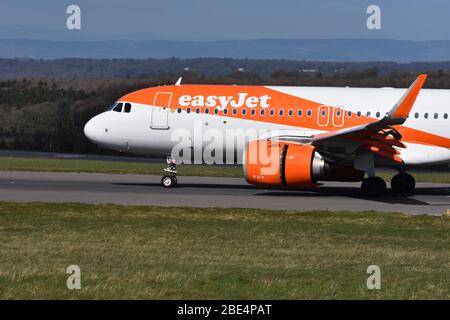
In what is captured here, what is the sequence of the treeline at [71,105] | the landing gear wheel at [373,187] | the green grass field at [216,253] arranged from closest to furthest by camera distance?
1. the green grass field at [216,253]
2. the landing gear wheel at [373,187]
3. the treeline at [71,105]

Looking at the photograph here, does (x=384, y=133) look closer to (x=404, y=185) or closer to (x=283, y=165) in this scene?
(x=404, y=185)

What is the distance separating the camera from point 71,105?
85500 millimetres

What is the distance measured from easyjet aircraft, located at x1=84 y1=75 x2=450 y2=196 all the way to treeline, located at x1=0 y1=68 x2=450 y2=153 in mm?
26761

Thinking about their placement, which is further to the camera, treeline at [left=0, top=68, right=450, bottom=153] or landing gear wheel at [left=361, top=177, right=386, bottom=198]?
treeline at [left=0, top=68, right=450, bottom=153]

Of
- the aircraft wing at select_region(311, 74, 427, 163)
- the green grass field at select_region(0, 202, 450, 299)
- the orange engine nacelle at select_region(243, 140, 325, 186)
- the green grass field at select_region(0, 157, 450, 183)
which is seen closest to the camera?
the green grass field at select_region(0, 202, 450, 299)

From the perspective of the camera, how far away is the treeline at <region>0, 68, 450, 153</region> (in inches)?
2547

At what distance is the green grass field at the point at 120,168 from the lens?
139ft

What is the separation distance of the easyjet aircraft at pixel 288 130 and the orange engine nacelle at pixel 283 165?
3 cm

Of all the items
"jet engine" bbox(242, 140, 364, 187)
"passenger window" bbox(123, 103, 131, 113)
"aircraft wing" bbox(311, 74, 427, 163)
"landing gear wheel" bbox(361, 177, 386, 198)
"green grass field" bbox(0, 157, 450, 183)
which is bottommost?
"green grass field" bbox(0, 157, 450, 183)

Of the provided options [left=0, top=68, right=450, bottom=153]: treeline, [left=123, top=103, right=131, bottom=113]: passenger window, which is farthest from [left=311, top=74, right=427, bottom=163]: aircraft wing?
[left=0, top=68, right=450, bottom=153]: treeline

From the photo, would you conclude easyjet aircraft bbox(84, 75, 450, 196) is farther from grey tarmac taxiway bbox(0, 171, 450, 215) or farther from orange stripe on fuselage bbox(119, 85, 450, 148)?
grey tarmac taxiway bbox(0, 171, 450, 215)

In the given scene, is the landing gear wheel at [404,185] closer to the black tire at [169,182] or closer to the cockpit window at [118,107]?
the black tire at [169,182]

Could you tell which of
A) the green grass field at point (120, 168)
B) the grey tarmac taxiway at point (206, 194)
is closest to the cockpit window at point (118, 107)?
the grey tarmac taxiway at point (206, 194)

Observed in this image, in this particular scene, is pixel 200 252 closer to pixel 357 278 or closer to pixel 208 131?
pixel 357 278
